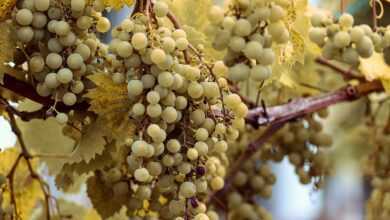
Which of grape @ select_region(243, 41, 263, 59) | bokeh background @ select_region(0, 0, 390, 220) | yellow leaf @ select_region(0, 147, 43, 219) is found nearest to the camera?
grape @ select_region(243, 41, 263, 59)

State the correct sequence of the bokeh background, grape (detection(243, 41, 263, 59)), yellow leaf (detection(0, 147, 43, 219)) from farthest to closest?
the bokeh background → yellow leaf (detection(0, 147, 43, 219)) → grape (detection(243, 41, 263, 59))

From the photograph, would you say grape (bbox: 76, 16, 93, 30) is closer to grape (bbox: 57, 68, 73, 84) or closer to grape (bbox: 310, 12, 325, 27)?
grape (bbox: 57, 68, 73, 84)

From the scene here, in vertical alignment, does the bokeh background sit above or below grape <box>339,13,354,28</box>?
above

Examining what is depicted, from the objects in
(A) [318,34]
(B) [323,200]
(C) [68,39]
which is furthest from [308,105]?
(B) [323,200]

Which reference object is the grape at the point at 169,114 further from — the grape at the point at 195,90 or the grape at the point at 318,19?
the grape at the point at 318,19

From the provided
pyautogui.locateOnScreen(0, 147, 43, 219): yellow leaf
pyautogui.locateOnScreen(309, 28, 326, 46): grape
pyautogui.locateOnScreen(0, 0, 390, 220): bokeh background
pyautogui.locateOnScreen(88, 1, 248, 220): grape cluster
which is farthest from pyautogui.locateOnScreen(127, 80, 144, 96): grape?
pyautogui.locateOnScreen(0, 0, 390, 220): bokeh background

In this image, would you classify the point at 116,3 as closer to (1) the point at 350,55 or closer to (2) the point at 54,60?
(2) the point at 54,60
